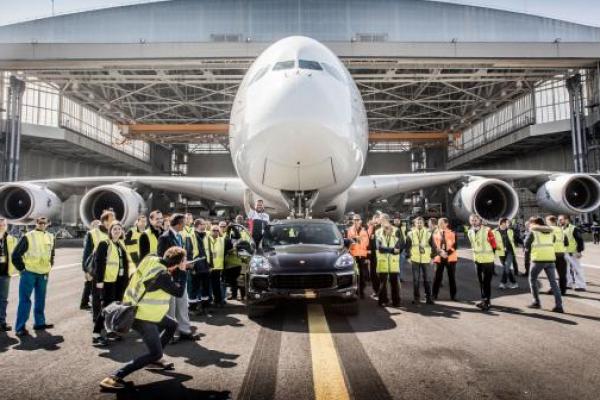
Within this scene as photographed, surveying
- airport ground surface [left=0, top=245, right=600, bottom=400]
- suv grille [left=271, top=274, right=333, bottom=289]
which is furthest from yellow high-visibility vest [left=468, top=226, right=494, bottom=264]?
suv grille [left=271, top=274, right=333, bottom=289]

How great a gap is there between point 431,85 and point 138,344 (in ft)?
89.2

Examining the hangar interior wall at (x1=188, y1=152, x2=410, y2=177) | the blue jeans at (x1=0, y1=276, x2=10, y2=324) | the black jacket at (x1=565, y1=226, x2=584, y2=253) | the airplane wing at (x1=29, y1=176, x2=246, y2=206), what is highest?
the hangar interior wall at (x1=188, y1=152, x2=410, y2=177)

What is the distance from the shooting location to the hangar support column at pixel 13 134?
67.9ft

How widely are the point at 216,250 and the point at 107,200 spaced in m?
7.71

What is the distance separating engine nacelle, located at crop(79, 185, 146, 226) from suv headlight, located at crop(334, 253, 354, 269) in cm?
806

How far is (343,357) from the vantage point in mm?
3539

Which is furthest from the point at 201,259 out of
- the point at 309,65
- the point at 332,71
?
the point at 332,71

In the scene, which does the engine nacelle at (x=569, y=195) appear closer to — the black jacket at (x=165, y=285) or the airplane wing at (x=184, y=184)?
the airplane wing at (x=184, y=184)

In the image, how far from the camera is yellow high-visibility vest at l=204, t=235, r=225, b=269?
607cm

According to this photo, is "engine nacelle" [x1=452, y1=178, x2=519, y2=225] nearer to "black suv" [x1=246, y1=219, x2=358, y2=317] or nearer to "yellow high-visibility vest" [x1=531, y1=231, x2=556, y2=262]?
"yellow high-visibility vest" [x1=531, y1=231, x2=556, y2=262]

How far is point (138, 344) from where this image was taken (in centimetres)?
424

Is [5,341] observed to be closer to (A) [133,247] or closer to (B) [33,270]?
(B) [33,270]

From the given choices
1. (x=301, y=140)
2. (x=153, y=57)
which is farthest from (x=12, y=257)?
(x=153, y=57)

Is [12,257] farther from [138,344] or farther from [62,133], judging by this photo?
[62,133]
